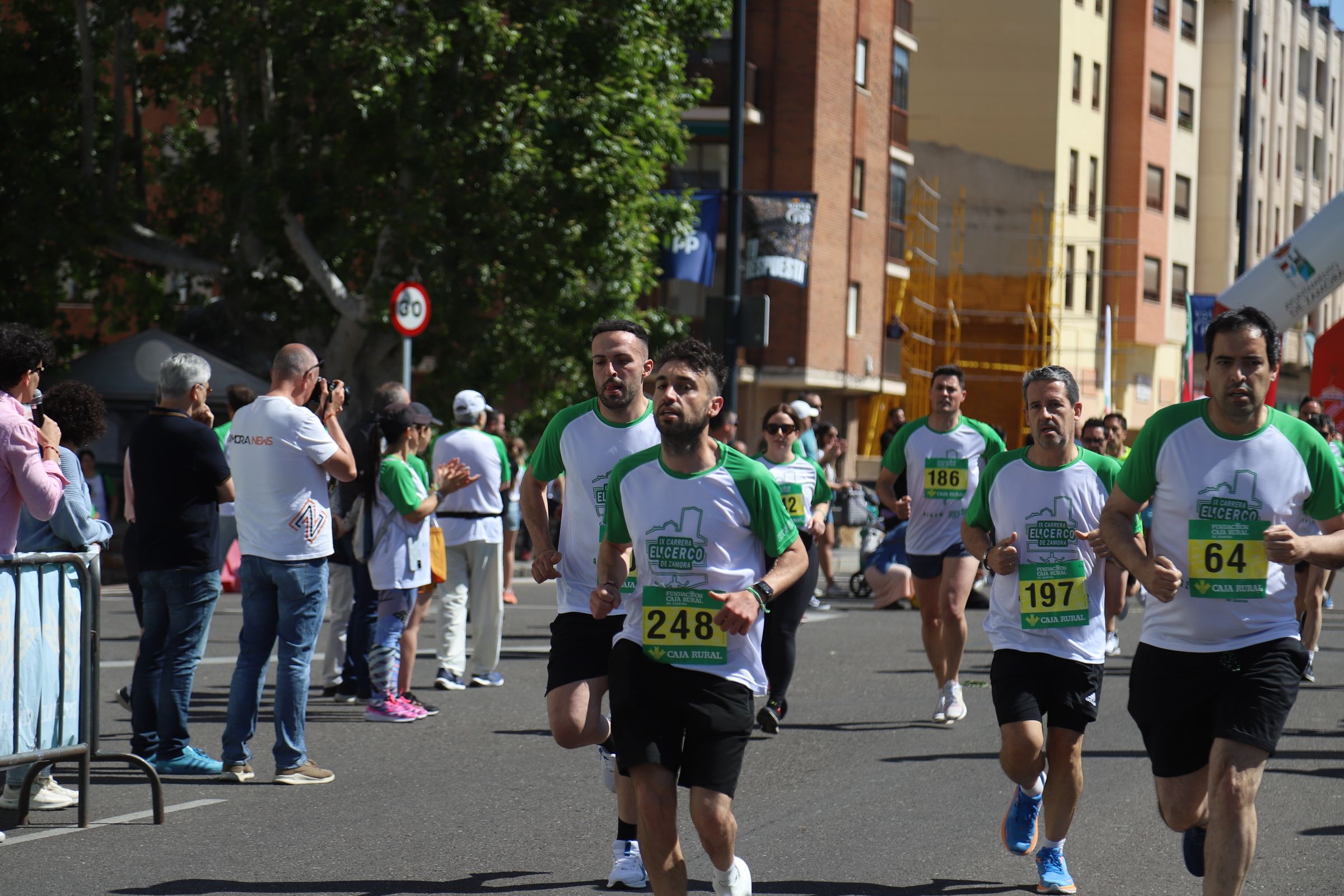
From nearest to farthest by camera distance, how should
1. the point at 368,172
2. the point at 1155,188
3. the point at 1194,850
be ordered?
the point at 1194,850
the point at 368,172
the point at 1155,188

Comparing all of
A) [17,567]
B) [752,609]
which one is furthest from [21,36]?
[752,609]

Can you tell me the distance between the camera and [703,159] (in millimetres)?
37844

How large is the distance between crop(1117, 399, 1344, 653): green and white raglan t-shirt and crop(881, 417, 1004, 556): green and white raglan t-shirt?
4.93 metres

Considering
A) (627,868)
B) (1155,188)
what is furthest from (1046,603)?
(1155,188)

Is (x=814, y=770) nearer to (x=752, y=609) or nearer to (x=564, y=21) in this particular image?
(x=752, y=609)

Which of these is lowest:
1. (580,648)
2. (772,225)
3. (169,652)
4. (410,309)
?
(169,652)

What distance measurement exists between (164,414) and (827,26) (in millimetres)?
31114

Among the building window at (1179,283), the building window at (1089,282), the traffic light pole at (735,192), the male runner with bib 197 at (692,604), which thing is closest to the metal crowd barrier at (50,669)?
the male runner with bib 197 at (692,604)

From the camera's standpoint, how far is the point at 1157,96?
56.1 m

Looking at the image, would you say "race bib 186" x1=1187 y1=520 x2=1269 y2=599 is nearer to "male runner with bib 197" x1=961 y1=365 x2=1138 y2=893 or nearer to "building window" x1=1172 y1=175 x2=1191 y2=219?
"male runner with bib 197" x1=961 y1=365 x2=1138 y2=893

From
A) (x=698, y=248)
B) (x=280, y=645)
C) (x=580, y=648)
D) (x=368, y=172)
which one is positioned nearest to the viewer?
(x=580, y=648)

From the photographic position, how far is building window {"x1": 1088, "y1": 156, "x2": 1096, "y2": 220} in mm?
53688

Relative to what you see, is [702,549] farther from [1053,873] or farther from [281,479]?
[281,479]

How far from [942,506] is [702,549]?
18.2 ft
